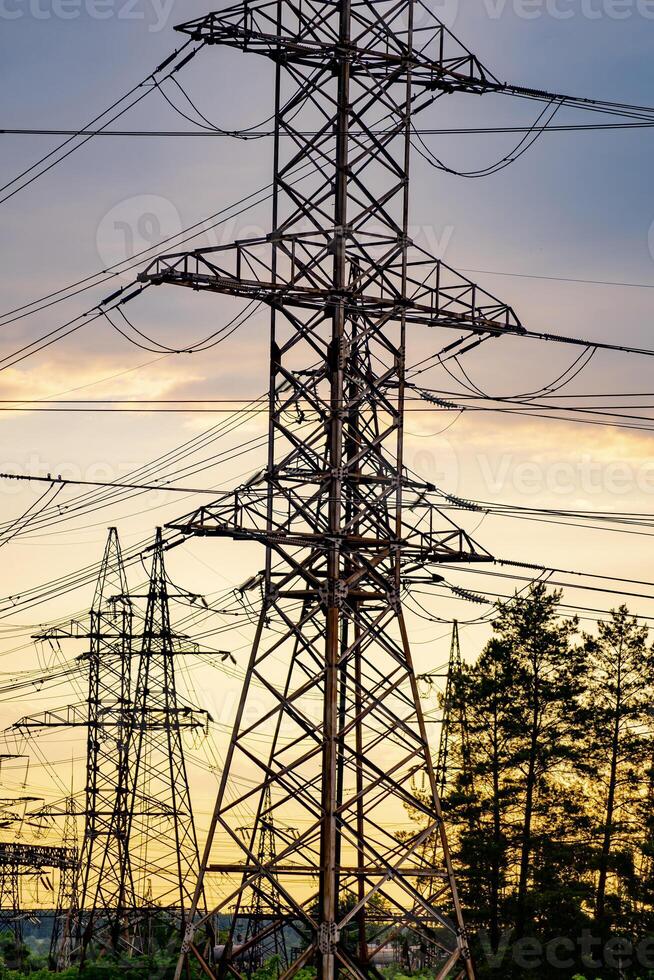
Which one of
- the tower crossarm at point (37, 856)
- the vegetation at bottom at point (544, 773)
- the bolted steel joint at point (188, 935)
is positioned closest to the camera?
the bolted steel joint at point (188, 935)

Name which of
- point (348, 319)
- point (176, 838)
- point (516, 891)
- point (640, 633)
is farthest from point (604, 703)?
point (348, 319)

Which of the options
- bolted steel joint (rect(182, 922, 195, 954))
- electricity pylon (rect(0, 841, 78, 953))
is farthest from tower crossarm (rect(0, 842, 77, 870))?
bolted steel joint (rect(182, 922, 195, 954))

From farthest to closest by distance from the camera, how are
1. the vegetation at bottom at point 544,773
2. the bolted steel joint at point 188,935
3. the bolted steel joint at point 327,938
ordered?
the vegetation at bottom at point 544,773, the bolted steel joint at point 327,938, the bolted steel joint at point 188,935

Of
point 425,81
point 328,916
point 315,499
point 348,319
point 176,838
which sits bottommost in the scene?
point 328,916

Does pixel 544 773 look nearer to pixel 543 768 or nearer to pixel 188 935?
pixel 543 768

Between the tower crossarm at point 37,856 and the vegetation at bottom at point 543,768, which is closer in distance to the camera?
the vegetation at bottom at point 543,768

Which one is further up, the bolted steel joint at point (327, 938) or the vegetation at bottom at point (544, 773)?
the vegetation at bottom at point (544, 773)

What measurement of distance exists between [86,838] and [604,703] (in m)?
19.9

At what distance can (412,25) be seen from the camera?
3042 centimetres

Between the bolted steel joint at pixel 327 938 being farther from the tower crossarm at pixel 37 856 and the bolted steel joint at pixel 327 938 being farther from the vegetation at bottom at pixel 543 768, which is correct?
the tower crossarm at pixel 37 856

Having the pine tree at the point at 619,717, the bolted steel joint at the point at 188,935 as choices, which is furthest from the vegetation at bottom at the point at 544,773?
the bolted steel joint at the point at 188,935

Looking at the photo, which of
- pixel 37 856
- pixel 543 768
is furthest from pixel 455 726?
pixel 37 856

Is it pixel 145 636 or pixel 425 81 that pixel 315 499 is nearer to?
pixel 425 81

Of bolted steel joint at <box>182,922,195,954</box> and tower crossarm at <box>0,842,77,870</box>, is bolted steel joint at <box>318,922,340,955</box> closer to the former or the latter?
bolted steel joint at <box>182,922,195,954</box>
